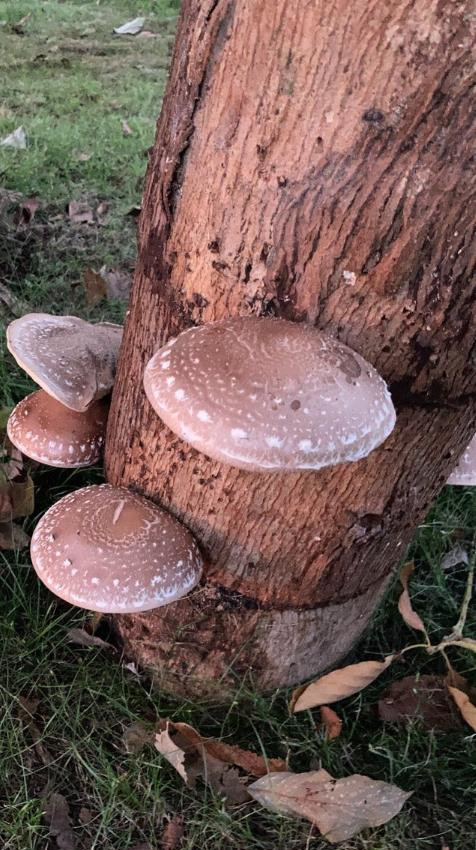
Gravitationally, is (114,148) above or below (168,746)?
above

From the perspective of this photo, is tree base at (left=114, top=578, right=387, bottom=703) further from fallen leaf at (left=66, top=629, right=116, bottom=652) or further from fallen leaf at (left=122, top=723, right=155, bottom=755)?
fallen leaf at (left=122, top=723, right=155, bottom=755)

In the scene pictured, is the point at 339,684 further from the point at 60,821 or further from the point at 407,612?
the point at 60,821

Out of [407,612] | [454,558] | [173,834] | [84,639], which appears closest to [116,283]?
[84,639]

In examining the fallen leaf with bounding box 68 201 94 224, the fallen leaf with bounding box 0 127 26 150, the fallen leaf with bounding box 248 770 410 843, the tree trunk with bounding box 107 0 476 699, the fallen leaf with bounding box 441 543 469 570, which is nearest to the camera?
the tree trunk with bounding box 107 0 476 699

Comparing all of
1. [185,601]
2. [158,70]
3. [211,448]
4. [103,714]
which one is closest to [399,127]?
[211,448]

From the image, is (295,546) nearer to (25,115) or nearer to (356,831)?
(356,831)

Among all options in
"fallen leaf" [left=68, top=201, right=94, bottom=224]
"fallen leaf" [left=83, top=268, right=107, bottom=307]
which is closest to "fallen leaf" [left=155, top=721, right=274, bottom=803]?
"fallen leaf" [left=83, top=268, right=107, bottom=307]

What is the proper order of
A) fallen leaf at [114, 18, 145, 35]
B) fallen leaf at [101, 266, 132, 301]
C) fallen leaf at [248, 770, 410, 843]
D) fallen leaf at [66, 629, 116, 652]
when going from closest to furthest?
fallen leaf at [248, 770, 410, 843] → fallen leaf at [66, 629, 116, 652] → fallen leaf at [101, 266, 132, 301] → fallen leaf at [114, 18, 145, 35]

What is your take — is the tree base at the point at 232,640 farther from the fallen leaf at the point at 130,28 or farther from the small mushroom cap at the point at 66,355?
the fallen leaf at the point at 130,28
